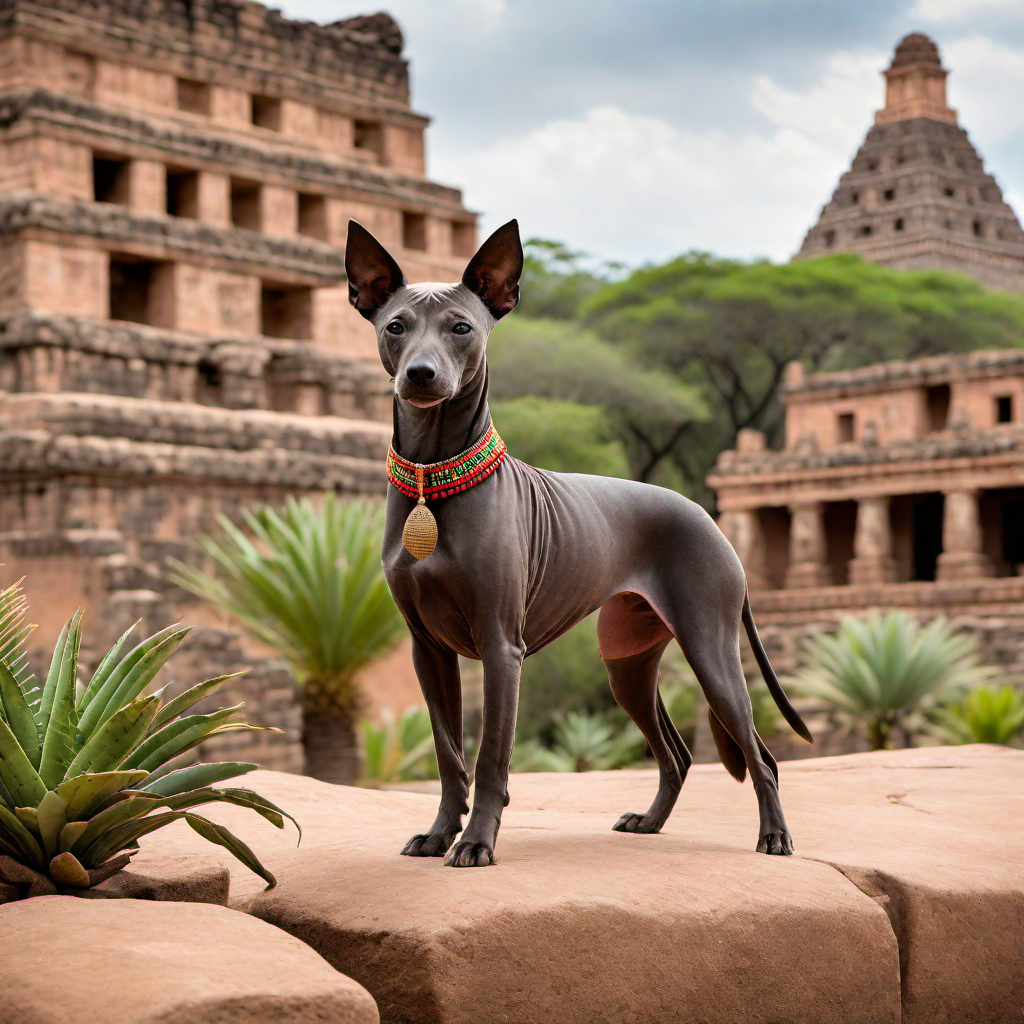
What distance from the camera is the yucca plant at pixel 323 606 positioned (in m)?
15.2

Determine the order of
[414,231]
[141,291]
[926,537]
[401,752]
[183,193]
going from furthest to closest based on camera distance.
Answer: [926,537] < [414,231] < [183,193] < [141,291] < [401,752]

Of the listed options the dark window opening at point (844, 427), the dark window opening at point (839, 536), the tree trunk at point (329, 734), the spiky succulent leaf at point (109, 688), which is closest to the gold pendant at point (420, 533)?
the spiky succulent leaf at point (109, 688)

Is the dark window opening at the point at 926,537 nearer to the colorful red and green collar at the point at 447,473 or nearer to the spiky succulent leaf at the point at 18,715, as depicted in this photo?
the colorful red and green collar at the point at 447,473

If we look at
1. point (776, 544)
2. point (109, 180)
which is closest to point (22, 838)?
point (109, 180)

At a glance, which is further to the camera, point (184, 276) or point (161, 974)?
point (184, 276)

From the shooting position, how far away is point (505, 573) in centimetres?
477

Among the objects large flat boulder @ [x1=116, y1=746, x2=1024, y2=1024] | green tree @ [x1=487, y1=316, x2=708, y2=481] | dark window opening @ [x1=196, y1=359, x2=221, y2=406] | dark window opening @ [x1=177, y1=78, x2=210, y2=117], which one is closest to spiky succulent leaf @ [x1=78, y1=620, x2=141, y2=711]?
large flat boulder @ [x1=116, y1=746, x2=1024, y2=1024]

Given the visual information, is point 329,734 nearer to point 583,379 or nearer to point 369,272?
point 369,272

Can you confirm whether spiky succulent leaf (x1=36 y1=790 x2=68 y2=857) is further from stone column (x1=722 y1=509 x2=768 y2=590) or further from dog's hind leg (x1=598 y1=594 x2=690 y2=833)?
stone column (x1=722 y1=509 x2=768 y2=590)

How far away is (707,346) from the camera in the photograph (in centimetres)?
3991

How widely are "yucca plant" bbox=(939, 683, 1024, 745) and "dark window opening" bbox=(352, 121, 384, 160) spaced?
15.8 meters

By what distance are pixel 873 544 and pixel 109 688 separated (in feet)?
79.3

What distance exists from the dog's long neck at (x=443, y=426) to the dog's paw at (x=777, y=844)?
1.82 m

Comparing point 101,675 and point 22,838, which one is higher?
point 101,675
